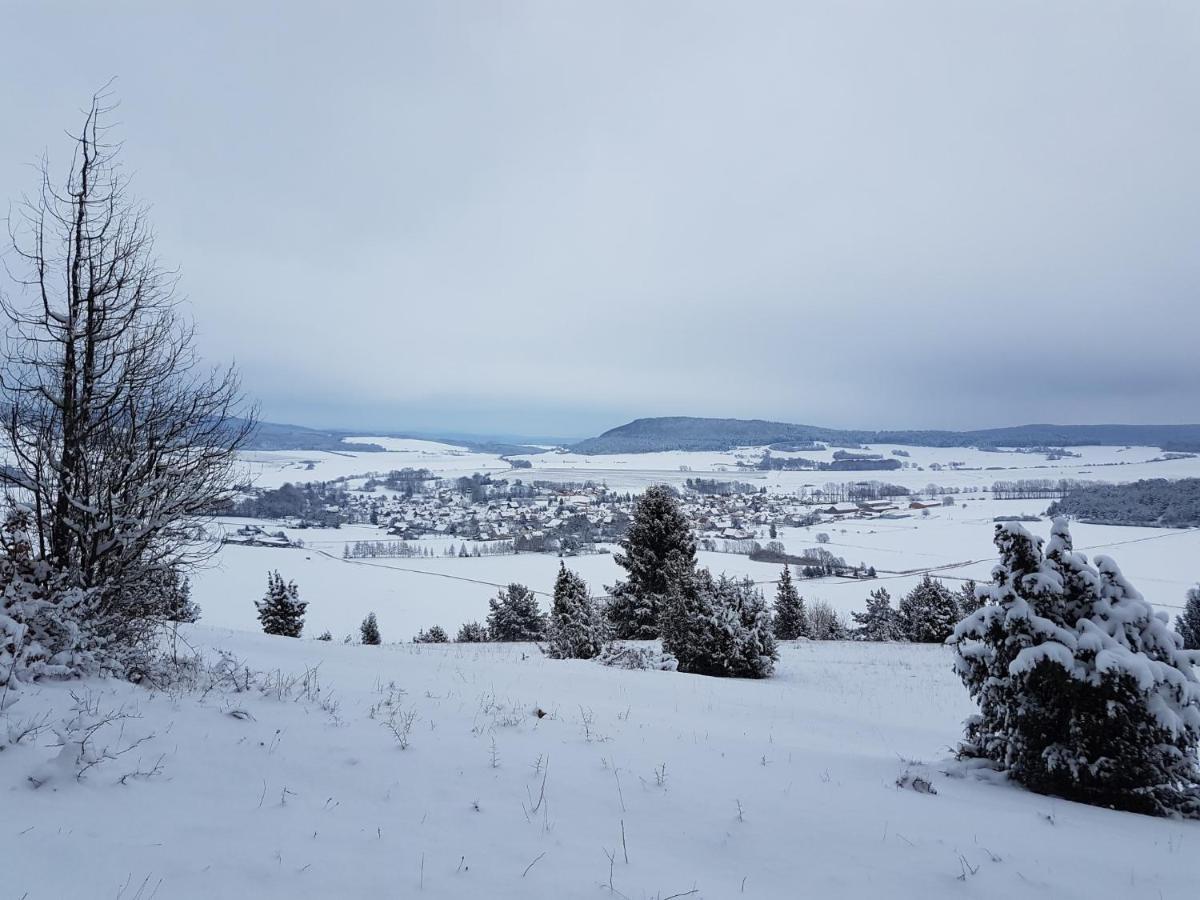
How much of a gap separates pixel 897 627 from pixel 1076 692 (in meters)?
35.1

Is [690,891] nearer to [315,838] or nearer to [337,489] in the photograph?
[315,838]

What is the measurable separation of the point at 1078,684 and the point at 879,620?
3843cm

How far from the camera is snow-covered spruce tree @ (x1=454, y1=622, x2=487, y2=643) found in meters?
34.5

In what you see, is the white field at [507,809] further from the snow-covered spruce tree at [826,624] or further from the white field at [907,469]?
the white field at [907,469]

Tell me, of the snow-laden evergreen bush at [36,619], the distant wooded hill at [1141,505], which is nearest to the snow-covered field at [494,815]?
the snow-laden evergreen bush at [36,619]

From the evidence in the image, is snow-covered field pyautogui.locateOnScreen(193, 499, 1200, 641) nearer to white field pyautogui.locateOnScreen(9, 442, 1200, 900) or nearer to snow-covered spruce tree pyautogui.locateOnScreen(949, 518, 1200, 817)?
white field pyautogui.locateOnScreen(9, 442, 1200, 900)

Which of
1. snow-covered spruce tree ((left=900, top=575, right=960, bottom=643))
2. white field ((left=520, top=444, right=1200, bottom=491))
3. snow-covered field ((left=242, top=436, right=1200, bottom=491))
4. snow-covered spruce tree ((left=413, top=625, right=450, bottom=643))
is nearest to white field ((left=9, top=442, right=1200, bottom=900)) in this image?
snow-covered spruce tree ((left=900, top=575, right=960, bottom=643))

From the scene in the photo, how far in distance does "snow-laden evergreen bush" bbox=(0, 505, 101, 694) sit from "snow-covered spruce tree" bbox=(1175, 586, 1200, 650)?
47007 millimetres

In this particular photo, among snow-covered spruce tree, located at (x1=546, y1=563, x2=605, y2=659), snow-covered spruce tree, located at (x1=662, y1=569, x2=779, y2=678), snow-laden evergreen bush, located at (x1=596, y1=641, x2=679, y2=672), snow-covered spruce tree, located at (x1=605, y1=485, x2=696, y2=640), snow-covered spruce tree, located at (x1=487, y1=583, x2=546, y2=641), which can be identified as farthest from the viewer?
snow-covered spruce tree, located at (x1=487, y1=583, x2=546, y2=641)

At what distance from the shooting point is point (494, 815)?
12.6 ft

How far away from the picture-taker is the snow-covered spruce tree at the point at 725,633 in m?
14.2

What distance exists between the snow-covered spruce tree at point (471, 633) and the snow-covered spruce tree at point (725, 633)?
21617mm

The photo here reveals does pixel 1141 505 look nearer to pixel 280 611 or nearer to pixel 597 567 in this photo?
pixel 597 567

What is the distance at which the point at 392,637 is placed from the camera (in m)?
36.7
